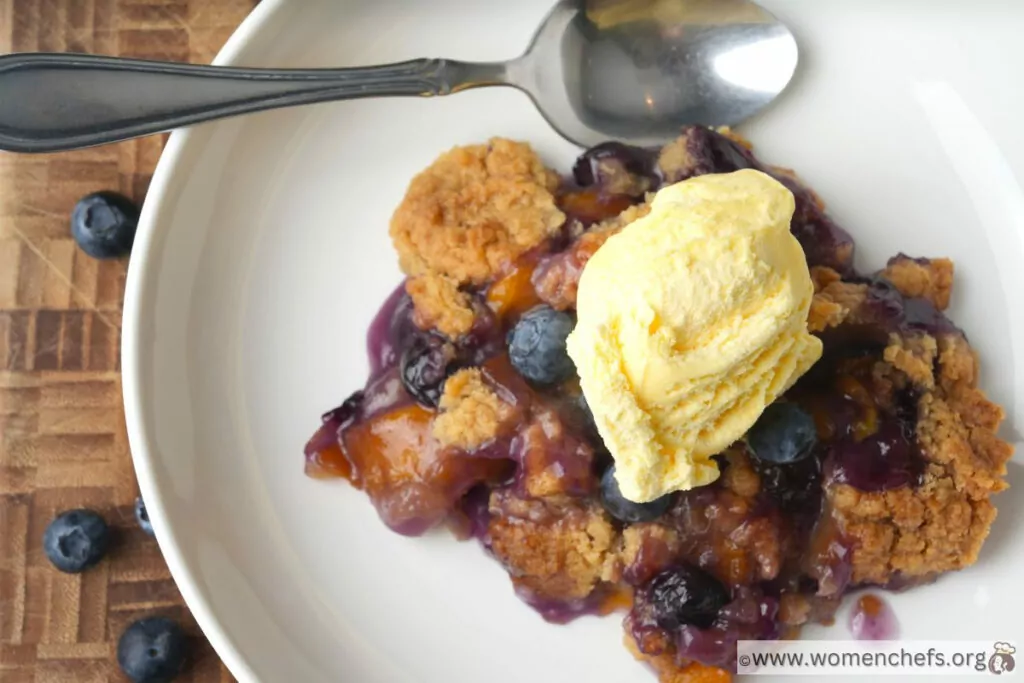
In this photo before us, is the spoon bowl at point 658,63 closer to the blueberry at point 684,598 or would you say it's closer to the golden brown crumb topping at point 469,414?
the golden brown crumb topping at point 469,414

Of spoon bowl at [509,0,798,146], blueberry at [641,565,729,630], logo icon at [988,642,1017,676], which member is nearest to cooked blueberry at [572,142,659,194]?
spoon bowl at [509,0,798,146]

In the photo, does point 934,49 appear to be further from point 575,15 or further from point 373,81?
point 373,81

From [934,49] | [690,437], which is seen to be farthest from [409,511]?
[934,49]

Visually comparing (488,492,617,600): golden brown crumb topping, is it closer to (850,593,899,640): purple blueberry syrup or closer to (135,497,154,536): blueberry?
(850,593,899,640): purple blueberry syrup

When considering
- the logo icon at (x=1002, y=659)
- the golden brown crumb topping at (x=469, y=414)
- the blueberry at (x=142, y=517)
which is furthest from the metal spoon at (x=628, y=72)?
the logo icon at (x=1002, y=659)

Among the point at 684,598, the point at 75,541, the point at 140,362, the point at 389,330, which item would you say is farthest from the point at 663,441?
the point at 75,541
